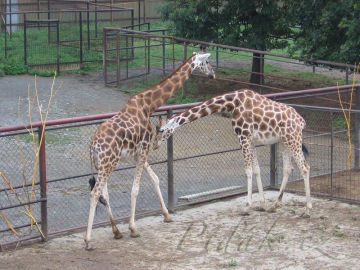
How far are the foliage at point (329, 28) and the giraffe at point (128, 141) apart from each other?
5981mm

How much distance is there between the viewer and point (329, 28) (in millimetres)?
15367

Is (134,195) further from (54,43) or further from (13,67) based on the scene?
(54,43)

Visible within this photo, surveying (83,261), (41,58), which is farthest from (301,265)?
(41,58)

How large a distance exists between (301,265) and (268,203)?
2424mm

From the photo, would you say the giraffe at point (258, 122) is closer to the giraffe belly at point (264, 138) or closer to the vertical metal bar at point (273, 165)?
the giraffe belly at point (264, 138)

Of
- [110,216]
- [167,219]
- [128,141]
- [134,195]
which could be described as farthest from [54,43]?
[110,216]

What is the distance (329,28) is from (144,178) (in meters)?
6.05

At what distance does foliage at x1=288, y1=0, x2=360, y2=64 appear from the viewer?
14539mm

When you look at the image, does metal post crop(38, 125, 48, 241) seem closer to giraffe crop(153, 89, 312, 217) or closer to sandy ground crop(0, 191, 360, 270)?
sandy ground crop(0, 191, 360, 270)

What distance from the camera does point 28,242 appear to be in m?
8.59

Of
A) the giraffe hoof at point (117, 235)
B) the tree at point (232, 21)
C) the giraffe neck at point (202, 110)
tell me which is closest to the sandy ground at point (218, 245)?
the giraffe hoof at point (117, 235)

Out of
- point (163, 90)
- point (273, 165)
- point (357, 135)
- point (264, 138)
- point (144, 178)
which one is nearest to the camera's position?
point (163, 90)

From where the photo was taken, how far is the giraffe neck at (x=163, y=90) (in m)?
9.12

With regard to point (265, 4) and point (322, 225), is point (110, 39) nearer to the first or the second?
point (265, 4)
